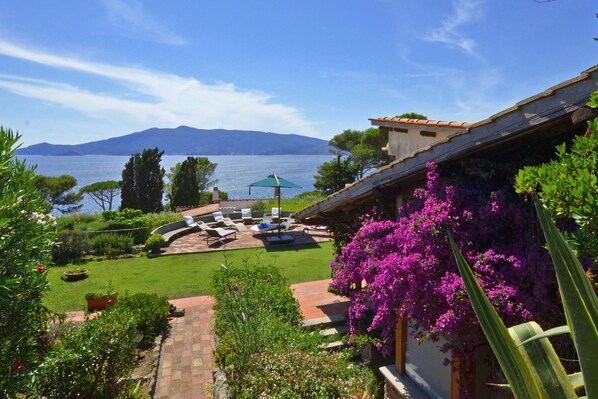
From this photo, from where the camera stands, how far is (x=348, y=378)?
4.64 meters

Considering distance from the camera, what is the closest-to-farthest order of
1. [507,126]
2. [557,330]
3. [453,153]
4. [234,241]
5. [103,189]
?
[557,330], [507,126], [453,153], [234,241], [103,189]

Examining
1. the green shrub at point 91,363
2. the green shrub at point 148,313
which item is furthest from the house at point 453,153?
the green shrub at point 148,313

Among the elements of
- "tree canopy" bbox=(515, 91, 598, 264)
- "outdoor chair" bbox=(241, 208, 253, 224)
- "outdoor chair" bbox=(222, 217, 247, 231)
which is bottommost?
"outdoor chair" bbox=(222, 217, 247, 231)

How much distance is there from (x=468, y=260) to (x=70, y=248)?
17.3 m

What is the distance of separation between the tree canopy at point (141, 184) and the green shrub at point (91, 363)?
29.4 meters

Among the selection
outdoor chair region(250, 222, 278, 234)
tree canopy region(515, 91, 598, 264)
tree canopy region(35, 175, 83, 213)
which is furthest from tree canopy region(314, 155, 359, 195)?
tree canopy region(515, 91, 598, 264)

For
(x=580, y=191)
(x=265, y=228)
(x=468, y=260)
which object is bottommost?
(x=265, y=228)

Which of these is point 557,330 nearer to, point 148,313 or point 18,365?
point 18,365

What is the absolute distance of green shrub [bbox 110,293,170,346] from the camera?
8.41 metres

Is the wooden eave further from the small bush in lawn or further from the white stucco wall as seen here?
the small bush in lawn

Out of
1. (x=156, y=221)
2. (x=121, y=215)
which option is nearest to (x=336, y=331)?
(x=156, y=221)

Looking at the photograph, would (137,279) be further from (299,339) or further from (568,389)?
(568,389)

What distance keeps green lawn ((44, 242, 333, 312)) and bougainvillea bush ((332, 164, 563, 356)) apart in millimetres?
6726

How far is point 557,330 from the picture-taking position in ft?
4.89
